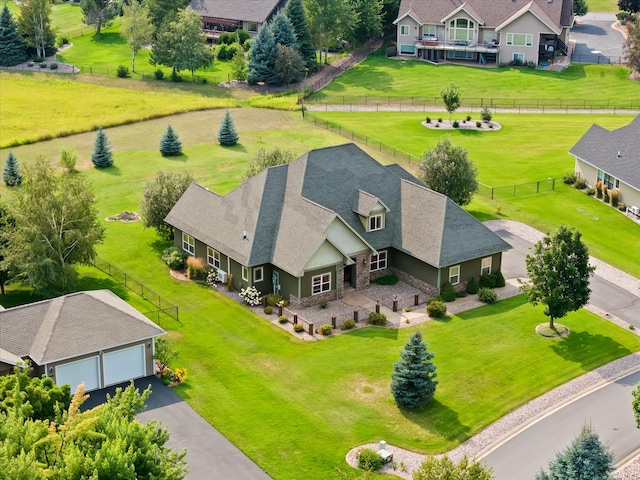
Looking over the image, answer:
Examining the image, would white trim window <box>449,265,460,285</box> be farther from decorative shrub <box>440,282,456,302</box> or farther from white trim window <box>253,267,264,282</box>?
white trim window <box>253,267,264,282</box>

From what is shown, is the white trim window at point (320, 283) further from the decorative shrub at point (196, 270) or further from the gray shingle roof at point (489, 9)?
the gray shingle roof at point (489, 9)

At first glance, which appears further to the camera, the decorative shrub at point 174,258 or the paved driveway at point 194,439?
the decorative shrub at point 174,258

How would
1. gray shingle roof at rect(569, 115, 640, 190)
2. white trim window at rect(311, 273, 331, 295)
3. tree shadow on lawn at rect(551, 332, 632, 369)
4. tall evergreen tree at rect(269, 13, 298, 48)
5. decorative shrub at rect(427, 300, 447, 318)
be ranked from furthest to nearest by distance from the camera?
tall evergreen tree at rect(269, 13, 298, 48)
gray shingle roof at rect(569, 115, 640, 190)
white trim window at rect(311, 273, 331, 295)
decorative shrub at rect(427, 300, 447, 318)
tree shadow on lawn at rect(551, 332, 632, 369)

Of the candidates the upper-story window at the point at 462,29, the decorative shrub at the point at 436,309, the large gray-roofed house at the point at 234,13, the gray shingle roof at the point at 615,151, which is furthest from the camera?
the large gray-roofed house at the point at 234,13

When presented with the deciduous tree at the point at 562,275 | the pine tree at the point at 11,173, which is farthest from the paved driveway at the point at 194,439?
the pine tree at the point at 11,173

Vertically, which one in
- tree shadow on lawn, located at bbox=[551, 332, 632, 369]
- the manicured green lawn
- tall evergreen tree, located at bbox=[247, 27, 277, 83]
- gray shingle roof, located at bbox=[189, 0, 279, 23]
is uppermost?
gray shingle roof, located at bbox=[189, 0, 279, 23]

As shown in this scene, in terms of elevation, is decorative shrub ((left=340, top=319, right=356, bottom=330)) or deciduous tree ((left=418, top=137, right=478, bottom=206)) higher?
deciduous tree ((left=418, top=137, right=478, bottom=206))

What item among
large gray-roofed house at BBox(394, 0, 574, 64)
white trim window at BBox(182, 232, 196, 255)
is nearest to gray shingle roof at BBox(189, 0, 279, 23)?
large gray-roofed house at BBox(394, 0, 574, 64)
